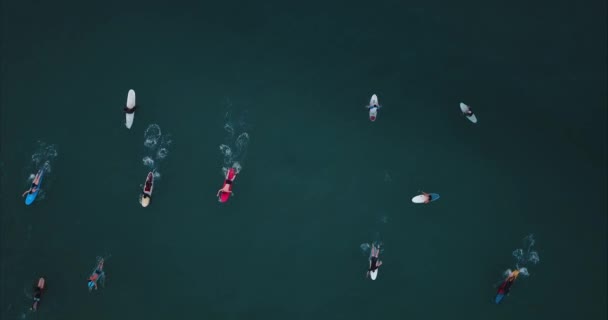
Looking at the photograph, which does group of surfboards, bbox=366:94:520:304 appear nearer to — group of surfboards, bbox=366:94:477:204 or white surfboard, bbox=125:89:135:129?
group of surfboards, bbox=366:94:477:204

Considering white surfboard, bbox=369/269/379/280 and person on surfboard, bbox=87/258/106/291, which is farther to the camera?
white surfboard, bbox=369/269/379/280

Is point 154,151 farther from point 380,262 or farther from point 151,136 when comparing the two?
point 380,262

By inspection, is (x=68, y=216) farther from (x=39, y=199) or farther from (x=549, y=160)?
(x=549, y=160)

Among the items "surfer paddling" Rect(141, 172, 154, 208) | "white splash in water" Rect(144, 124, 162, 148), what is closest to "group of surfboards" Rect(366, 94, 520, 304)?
"white splash in water" Rect(144, 124, 162, 148)

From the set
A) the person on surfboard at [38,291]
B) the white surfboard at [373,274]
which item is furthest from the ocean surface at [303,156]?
the white surfboard at [373,274]

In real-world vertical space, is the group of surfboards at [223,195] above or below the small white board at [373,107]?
below

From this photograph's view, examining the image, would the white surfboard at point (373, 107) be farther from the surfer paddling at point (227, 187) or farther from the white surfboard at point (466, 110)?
the surfer paddling at point (227, 187)

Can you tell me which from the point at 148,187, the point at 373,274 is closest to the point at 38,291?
the point at 148,187
